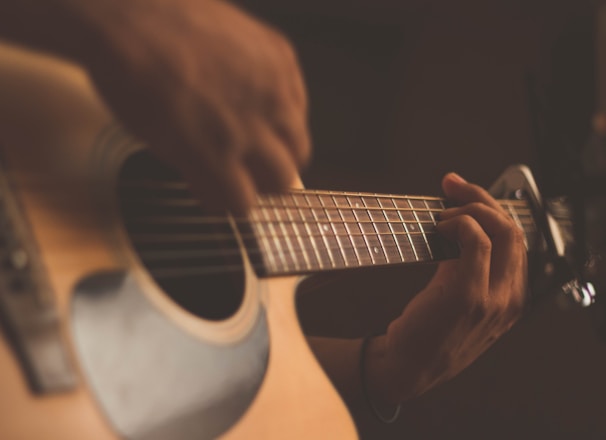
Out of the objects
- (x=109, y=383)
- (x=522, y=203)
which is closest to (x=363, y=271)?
(x=109, y=383)

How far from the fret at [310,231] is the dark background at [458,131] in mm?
44

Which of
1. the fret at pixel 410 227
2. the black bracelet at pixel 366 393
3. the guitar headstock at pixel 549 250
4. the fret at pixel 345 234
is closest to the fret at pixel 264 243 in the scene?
the fret at pixel 345 234

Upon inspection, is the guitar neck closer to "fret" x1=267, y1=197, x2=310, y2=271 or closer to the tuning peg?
"fret" x1=267, y1=197, x2=310, y2=271

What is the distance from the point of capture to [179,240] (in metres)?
0.43

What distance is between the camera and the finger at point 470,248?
0.70 metres

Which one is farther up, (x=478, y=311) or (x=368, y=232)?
(x=368, y=232)

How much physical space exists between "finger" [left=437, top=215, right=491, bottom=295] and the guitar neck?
0.01 m

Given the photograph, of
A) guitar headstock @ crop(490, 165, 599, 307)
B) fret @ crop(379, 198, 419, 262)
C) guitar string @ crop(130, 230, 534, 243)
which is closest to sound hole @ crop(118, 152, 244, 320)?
guitar string @ crop(130, 230, 534, 243)

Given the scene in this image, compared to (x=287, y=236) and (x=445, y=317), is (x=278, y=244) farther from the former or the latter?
(x=445, y=317)

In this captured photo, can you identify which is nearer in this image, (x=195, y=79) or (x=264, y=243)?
(x=195, y=79)

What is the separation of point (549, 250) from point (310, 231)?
1.60ft

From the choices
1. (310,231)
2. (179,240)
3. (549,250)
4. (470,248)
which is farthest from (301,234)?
(549,250)

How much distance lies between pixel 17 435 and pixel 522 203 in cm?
79

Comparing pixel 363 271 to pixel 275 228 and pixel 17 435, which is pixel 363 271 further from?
pixel 17 435
